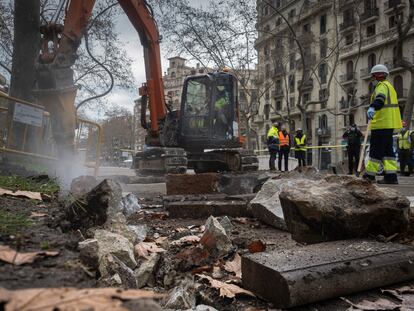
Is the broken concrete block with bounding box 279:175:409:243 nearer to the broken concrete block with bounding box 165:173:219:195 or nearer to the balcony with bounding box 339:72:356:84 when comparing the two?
the broken concrete block with bounding box 165:173:219:195

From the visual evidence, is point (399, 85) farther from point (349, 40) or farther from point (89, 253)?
point (89, 253)

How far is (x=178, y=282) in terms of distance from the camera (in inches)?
86.5

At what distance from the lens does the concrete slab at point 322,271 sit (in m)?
1.86

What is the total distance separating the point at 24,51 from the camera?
7234 millimetres

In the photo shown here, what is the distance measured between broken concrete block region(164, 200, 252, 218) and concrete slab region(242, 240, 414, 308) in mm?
1891

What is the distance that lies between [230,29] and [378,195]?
22.0 meters

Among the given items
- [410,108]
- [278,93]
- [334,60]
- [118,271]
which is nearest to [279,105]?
[278,93]

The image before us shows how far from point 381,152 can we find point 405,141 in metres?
9.60

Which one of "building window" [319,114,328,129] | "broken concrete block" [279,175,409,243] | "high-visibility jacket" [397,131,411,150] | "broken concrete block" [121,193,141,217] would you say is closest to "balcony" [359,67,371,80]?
"building window" [319,114,328,129]

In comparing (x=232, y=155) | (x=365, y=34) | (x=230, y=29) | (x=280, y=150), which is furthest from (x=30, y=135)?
(x=365, y=34)

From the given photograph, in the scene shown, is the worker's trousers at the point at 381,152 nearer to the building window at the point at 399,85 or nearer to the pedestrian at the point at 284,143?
the pedestrian at the point at 284,143

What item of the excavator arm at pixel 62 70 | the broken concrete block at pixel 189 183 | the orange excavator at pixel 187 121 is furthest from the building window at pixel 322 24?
the broken concrete block at pixel 189 183

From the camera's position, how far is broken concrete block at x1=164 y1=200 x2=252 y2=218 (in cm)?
421

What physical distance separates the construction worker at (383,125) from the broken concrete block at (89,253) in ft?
19.4
